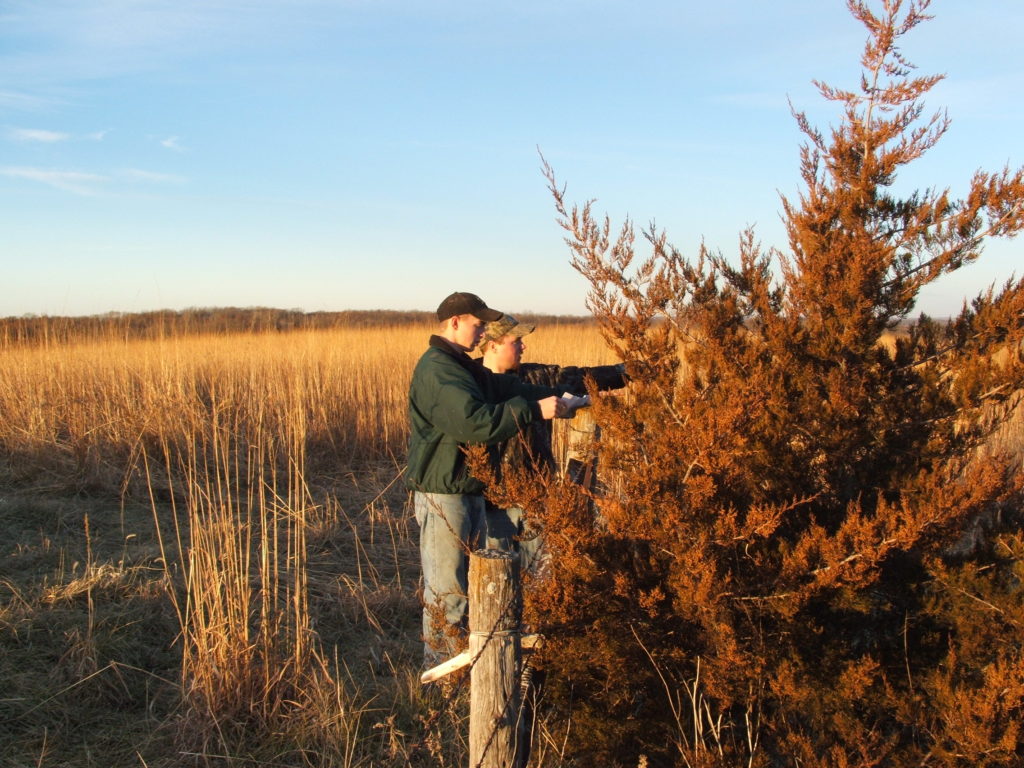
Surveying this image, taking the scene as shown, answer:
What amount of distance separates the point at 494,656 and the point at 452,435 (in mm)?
1119

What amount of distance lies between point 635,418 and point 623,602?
0.57m

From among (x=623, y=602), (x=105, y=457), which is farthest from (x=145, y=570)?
(x=623, y=602)

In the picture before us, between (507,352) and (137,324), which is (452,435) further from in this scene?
(137,324)

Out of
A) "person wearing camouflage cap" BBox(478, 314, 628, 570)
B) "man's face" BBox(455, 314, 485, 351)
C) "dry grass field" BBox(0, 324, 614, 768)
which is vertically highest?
"man's face" BBox(455, 314, 485, 351)

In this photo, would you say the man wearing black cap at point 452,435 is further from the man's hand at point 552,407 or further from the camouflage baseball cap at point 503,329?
the camouflage baseball cap at point 503,329

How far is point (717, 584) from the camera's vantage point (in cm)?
243

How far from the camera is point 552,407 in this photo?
294cm

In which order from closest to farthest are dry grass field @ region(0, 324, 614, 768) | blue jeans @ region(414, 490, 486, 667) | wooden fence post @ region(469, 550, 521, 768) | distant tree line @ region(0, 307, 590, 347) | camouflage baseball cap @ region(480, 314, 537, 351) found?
wooden fence post @ region(469, 550, 521, 768), dry grass field @ region(0, 324, 614, 768), blue jeans @ region(414, 490, 486, 667), camouflage baseball cap @ region(480, 314, 537, 351), distant tree line @ region(0, 307, 590, 347)

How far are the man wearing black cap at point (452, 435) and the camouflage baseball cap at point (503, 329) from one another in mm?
153

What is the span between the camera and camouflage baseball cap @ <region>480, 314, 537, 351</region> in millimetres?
3547

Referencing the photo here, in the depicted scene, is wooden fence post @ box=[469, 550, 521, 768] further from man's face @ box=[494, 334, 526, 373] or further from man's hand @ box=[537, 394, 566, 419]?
man's face @ box=[494, 334, 526, 373]

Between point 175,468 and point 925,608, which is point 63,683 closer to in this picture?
point 925,608

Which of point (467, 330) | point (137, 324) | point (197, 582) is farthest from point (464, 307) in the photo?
point (137, 324)

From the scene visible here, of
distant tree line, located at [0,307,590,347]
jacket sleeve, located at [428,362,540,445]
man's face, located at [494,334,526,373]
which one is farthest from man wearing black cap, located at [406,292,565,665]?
distant tree line, located at [0,307,590,347]
